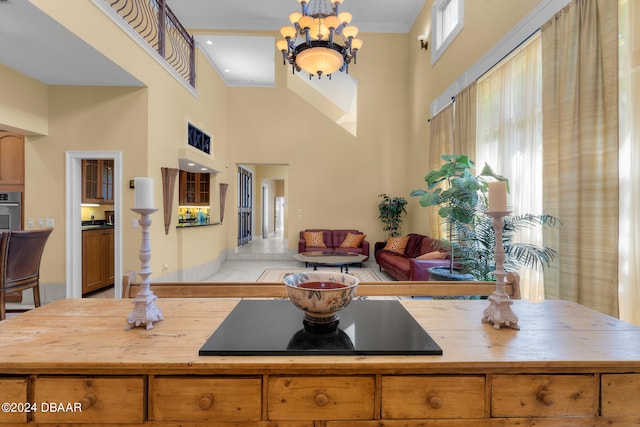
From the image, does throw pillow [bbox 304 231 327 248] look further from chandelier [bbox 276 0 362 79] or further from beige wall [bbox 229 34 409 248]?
chandelier [bbox 276 0 362 79]

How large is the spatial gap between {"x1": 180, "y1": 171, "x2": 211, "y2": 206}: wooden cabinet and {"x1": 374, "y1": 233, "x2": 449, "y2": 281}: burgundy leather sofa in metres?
4.71

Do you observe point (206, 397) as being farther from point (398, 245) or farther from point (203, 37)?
point (203, 37)

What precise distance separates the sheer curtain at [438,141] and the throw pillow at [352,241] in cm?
196

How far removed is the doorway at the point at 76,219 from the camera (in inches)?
155

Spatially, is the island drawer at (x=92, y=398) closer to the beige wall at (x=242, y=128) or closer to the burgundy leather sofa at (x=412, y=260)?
the beige wall at (x=242, y=128)

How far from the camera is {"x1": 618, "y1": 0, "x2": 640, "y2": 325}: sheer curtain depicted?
1971mm

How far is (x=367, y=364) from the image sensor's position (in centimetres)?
87

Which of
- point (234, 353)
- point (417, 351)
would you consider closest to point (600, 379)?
point (417, 351)

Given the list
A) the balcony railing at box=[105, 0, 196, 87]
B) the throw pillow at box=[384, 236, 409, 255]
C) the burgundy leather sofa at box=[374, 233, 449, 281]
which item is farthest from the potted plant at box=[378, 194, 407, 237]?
the balcony railing at box=[105, 0, 196, 87]

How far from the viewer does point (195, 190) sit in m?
8.00

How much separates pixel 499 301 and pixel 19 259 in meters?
4.09

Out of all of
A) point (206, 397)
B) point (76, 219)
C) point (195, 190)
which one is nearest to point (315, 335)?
point (206, 397)

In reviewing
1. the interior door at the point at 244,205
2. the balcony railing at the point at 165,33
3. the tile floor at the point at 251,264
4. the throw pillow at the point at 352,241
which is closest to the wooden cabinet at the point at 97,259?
the tile floor at the point at 251,264

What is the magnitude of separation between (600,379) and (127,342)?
1501 millimetres
